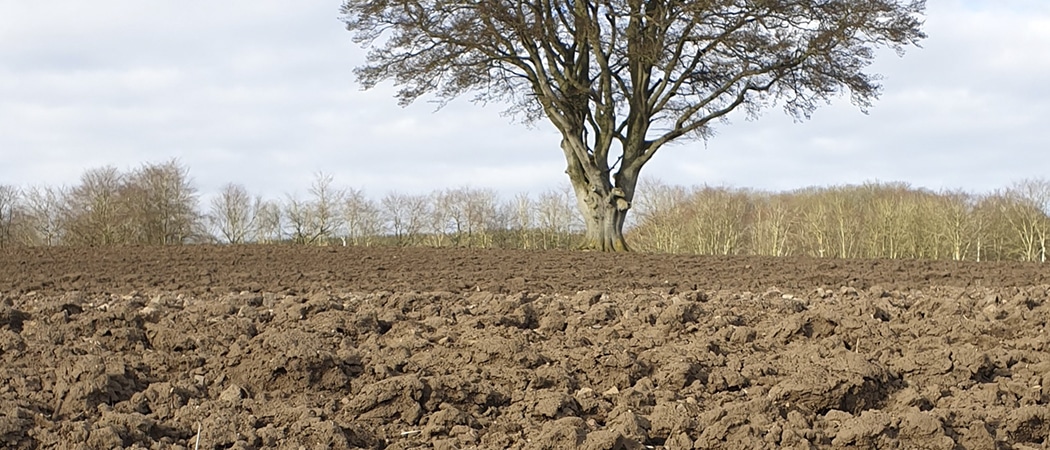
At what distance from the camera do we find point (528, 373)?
525cm

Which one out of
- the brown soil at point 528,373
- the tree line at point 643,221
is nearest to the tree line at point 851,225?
the tree line at point 643,221

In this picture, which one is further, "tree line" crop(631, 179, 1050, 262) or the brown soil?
"tree line" crop(631, 179, 1050, 262)

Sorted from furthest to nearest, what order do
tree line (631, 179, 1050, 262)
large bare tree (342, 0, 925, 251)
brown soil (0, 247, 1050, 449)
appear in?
1. tree line (631, 179, 1050, 262)
2. large bare tree (342, 0, 925, 251)
3. brown soil (0, 247, 1050, 449)

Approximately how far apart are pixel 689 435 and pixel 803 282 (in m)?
10.1

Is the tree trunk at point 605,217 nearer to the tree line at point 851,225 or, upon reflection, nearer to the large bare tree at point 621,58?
the large bare tree at point 621,58

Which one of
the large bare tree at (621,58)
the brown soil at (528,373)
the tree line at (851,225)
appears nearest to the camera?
the brown soil at (528,373)

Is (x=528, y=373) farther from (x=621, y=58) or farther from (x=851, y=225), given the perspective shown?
(x=851, y=225)

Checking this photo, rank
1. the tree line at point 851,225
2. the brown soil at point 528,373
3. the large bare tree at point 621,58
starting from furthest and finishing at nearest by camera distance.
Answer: the tree line at point 851,225, the large bare tree at point 621,58, the brown soil at point 528,373

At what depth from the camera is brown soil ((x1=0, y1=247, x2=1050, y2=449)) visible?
450 centimetres

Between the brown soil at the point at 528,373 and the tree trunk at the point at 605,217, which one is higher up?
the tree trunk at the point at 605,217

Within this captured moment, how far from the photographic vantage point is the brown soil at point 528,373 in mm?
4496

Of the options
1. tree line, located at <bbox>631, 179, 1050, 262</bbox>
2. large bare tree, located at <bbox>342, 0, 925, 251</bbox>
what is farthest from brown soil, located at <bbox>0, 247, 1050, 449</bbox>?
tree line, located at <bbox>631, 179, 1050, 262</bbox>

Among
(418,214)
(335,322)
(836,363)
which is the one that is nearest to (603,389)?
(836,363)

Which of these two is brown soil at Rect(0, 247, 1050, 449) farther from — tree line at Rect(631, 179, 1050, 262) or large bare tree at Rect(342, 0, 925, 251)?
tree line at Rect(631, 179, 1050, 262)
